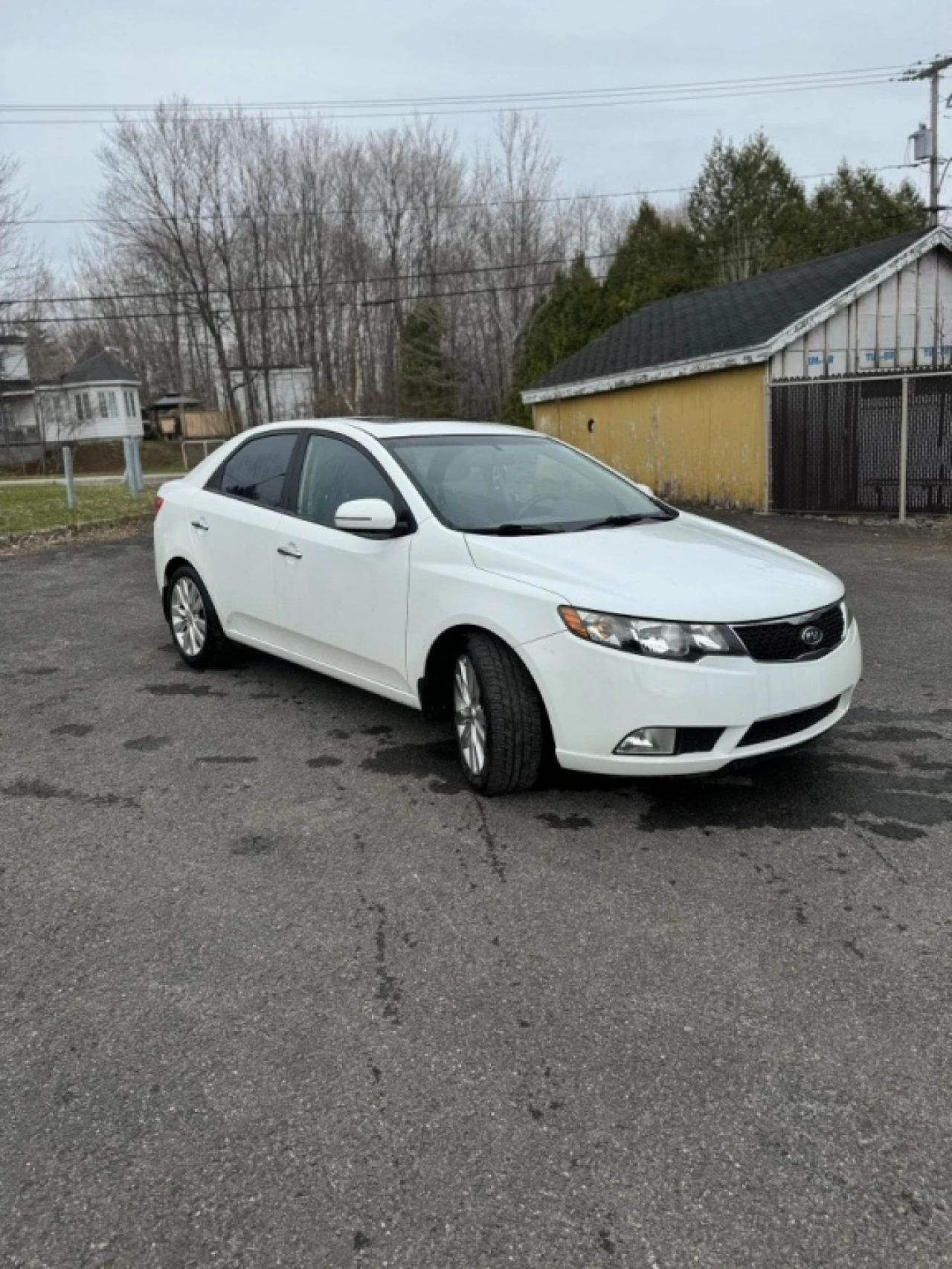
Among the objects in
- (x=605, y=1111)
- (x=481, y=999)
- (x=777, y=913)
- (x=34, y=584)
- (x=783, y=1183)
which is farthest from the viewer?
(x=34, y=584)

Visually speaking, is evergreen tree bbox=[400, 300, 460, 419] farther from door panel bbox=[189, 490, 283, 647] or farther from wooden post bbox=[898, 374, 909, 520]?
door panel bbox=[189, 490, 283, 647]

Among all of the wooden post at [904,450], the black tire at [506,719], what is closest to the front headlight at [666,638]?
the black tire at [506,719]

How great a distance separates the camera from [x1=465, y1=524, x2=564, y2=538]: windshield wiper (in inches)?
170

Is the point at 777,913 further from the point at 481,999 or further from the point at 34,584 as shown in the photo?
the point at 34,584

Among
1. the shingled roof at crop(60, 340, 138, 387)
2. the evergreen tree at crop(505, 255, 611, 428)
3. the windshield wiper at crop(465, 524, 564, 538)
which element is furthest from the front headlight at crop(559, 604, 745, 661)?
the shingled roof at crop(60, 340, 138, 387)

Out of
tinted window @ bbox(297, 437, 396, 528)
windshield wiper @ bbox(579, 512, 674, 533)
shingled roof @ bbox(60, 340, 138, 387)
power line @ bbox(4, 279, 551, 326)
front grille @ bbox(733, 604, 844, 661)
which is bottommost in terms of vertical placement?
front grille @ bbox(733, 604, 844, 661)

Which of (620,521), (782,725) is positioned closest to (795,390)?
(620,521)

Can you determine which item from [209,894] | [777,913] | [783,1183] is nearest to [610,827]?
[777,913]

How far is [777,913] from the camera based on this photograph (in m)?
3.18

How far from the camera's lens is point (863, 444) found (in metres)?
13.9

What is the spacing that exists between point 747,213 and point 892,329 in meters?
31.4

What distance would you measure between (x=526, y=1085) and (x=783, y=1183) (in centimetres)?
61

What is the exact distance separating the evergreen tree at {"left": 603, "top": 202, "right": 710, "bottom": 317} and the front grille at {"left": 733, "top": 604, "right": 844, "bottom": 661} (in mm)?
30362

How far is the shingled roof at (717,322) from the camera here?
1617 centimetres
